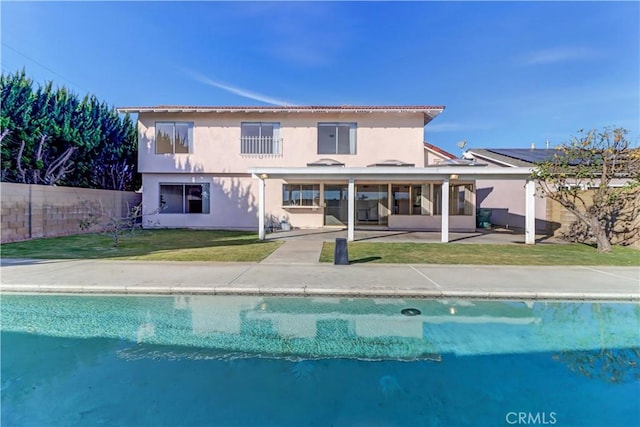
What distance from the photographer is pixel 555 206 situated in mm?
15586

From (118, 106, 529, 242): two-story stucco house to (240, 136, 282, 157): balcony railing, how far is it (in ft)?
0.19

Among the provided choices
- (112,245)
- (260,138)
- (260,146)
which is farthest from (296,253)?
(260,138)

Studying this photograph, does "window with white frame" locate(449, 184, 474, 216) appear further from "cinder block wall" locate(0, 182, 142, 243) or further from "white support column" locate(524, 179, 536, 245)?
"cinder block wall" locate(0, 182, 142, 243)

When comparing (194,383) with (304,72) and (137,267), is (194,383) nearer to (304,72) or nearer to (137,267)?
(137,267)

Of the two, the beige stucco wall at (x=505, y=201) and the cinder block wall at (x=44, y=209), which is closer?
the cinder block wall at (x=44, y=209)

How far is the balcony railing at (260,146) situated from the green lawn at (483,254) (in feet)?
25.8

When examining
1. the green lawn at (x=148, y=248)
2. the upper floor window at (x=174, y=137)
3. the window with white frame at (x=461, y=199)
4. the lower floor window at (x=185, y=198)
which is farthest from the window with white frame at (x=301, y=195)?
the window with white frame at (x=461, y=199)

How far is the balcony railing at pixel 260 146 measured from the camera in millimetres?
17866

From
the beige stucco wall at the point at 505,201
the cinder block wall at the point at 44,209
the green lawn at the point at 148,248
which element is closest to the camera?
the green lawn at the point at 148,248

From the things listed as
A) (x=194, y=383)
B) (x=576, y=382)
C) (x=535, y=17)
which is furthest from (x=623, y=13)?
(x=194, y=383)

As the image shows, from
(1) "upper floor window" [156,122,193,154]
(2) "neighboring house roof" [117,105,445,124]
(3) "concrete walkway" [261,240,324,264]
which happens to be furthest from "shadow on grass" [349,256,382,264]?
(1) "upper floor window" [156,122,193,154]

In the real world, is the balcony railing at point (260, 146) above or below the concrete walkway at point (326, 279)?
above

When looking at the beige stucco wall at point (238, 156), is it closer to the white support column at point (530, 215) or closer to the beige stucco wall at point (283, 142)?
the beige stucco wall at point (283, 142)

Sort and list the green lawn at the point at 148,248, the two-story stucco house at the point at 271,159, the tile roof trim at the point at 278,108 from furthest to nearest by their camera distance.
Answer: the two-story stucco house at the point at 271,159
the tile roof trim at the point at 278,108
the green lawn at the point at 148,248
